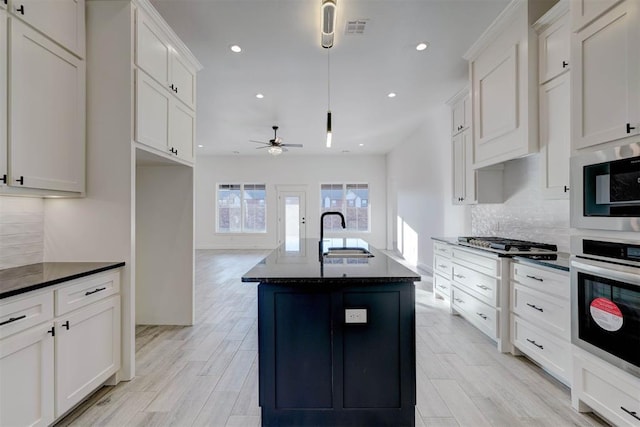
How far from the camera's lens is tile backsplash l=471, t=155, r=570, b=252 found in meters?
2.84

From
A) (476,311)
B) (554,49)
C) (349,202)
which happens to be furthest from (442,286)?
(349,202)

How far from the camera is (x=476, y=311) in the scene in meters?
3.10

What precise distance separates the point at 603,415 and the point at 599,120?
67.6 inches

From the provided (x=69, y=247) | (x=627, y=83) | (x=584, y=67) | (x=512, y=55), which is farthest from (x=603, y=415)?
(x=69, y=247)

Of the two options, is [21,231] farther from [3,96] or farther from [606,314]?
[606,314]

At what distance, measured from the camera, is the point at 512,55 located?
2752 millimetres

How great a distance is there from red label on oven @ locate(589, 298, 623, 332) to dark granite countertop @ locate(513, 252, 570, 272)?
32 cm

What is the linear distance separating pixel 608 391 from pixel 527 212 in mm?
1948

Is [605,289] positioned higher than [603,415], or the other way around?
[605,289]

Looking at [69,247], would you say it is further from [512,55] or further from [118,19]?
[512,55]

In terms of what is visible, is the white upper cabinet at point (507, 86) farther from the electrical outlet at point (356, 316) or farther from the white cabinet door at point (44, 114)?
the white cabinet door at point (44, 114)

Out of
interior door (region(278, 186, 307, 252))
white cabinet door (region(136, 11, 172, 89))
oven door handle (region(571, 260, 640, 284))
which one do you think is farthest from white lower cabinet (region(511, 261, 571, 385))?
interior door (region(278, 186, 307, 252))

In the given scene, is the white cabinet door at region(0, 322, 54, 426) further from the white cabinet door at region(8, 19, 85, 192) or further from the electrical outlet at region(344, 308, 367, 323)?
the electrical outlet at region(344, 308, 367, 323)

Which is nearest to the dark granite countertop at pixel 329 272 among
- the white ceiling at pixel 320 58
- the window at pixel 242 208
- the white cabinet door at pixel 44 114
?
the white cabinet door at pixel 44 114
